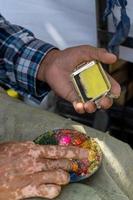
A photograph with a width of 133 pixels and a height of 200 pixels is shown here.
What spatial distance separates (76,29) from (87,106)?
1.33 feet

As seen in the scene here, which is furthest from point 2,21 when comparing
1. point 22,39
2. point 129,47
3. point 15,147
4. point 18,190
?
point 18,190

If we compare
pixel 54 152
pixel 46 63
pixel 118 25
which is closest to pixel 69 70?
pixel 46 63

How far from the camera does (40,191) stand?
1.00 metres

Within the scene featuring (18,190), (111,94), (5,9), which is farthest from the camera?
(5,9)

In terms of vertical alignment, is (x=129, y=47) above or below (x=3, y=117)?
above

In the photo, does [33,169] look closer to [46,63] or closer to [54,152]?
[54,152]

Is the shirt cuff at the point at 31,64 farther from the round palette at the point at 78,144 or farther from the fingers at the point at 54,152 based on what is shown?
the fingers at the point at 54,152

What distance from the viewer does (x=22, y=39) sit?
1.41 m

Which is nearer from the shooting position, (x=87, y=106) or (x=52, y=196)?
(x=52, y=196)

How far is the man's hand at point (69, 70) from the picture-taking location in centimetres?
123

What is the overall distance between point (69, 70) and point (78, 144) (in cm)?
27

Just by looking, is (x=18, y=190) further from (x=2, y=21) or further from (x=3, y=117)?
(x=2, y=21)

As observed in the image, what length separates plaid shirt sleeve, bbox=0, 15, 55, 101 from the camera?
→ 138 centimetres

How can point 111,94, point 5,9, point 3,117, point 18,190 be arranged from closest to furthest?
point 18,190 < point 111,94 < point 3,117 < point 5,9
